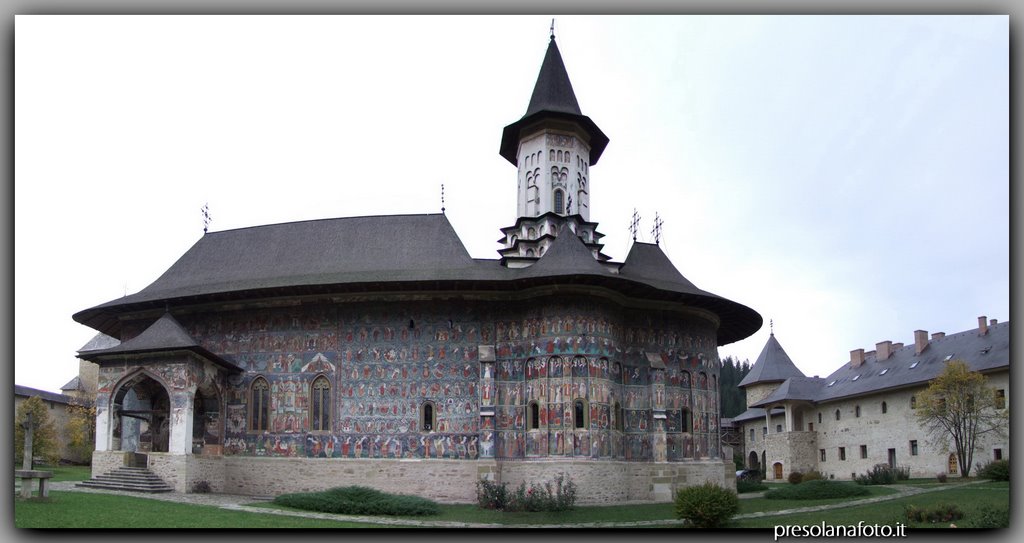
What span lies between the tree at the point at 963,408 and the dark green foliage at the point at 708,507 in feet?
61.4

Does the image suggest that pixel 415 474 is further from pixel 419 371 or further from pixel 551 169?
pixel 551 169

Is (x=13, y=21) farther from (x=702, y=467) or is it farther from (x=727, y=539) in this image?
(x=702, y=467)

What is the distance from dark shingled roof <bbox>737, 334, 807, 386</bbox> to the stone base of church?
27802 mm

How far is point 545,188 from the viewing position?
29.1 metres

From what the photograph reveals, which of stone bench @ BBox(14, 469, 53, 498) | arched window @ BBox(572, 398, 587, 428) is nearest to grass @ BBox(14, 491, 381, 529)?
stone bench @ BBox(14, 469, 53, 498)

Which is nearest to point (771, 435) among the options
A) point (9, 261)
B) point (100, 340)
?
point (100, 340)

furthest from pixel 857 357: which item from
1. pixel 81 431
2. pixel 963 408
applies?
pixel 81 431

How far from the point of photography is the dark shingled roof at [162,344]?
2467cm

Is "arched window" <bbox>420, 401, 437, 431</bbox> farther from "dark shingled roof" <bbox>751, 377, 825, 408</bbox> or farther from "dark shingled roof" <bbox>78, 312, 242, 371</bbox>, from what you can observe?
"dark shingled roof" <bbox>751, 377, 825, 408</bbox>

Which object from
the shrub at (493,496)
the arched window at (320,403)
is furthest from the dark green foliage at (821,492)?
the arched window at (320,403)

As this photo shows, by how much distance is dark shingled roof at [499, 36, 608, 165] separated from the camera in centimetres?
2953

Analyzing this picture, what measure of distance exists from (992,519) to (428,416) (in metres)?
14.4

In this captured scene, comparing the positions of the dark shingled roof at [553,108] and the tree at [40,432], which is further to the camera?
the tree at [40,432]

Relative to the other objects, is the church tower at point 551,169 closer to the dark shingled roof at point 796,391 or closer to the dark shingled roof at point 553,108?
the dark shingled roof at point 553,108
